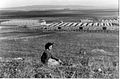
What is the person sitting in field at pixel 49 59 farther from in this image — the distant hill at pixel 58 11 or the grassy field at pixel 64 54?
the distant hill at pixel 58 11

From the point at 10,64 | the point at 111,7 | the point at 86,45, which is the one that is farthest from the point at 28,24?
the point at 111,7

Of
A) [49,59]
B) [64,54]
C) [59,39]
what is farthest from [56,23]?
[49,59]

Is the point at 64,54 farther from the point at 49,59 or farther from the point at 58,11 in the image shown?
the point at 58,11

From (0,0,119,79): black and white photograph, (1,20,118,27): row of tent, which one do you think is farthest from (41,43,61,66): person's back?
(1,20,118,27): row of tent

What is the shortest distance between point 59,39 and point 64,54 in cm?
35

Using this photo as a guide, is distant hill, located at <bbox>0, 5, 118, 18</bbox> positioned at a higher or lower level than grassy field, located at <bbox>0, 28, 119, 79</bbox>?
higher

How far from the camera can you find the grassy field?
5820 millimetres

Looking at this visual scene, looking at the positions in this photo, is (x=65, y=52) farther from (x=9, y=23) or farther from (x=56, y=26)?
(x=9, y=23)

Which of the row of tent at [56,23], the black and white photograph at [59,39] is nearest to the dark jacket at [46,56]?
the black and white photograph at [59,39]

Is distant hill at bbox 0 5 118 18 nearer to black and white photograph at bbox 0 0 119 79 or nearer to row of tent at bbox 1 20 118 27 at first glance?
black and white photograph at bbox 0 0 119 79

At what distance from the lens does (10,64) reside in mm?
6094

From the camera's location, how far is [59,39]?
6.17 meters

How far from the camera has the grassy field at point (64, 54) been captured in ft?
19.1

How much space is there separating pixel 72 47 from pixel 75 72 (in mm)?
572
